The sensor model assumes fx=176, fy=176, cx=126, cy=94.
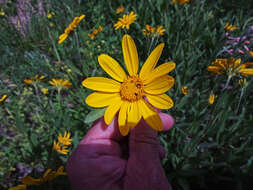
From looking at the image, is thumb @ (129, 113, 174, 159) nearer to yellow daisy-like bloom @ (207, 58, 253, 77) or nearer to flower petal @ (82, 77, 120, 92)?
flower petal @ (82, 77, 120, 92)

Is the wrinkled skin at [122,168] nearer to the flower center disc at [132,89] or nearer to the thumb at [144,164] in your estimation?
the thumb at [144,164]

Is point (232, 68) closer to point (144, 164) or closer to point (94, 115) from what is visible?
point (144, 164)

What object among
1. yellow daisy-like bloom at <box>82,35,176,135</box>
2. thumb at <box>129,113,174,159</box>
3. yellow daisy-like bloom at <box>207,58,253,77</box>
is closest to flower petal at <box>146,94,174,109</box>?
yellow daisy-like bloom at <box>82,35,176,135</box>

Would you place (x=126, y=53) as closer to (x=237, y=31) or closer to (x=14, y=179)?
(x=14, y=179)

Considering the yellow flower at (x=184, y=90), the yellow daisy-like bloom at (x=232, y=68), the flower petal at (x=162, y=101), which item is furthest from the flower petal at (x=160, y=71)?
the yellow flower at (x=184, y=90)

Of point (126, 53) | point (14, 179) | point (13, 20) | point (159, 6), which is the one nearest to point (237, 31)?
point (159, 6)

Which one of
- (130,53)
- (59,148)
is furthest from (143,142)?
(59,148)
